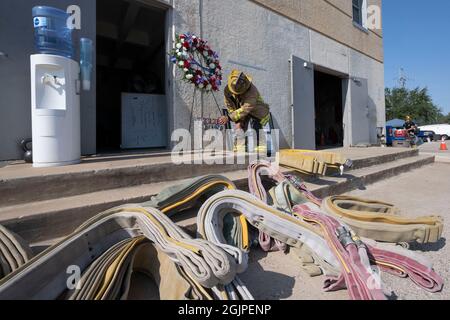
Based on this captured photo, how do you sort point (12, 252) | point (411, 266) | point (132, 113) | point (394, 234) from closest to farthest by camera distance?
point (12, 252), point (411, 266), point (394, 234), point (132, 113)

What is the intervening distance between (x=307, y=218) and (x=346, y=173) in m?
2.42

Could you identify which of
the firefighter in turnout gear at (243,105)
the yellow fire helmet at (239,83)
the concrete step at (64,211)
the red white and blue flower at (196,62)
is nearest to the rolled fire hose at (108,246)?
the concrete step at (64,211)

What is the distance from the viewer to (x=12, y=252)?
1323 mm

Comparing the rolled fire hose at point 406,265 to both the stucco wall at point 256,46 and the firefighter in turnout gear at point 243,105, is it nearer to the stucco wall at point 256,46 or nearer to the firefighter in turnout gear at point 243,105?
the firefighter in turnout gear at point 243,105

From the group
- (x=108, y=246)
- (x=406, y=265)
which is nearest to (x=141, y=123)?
(x=108, y=246)

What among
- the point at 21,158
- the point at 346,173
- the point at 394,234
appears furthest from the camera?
the point at 346,173

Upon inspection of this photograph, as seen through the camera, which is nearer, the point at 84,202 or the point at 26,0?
the point at 84,202

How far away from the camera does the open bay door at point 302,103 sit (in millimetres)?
6418

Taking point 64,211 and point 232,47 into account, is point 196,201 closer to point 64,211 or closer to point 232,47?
point 64,211

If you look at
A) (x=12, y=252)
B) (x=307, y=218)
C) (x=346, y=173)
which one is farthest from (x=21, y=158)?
(x=346, y=173)

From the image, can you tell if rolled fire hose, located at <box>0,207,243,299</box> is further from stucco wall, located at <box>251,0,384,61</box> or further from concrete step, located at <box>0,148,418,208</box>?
stucco wall, located at <box>251,0,384,61</box>

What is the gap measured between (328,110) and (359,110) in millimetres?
2829
